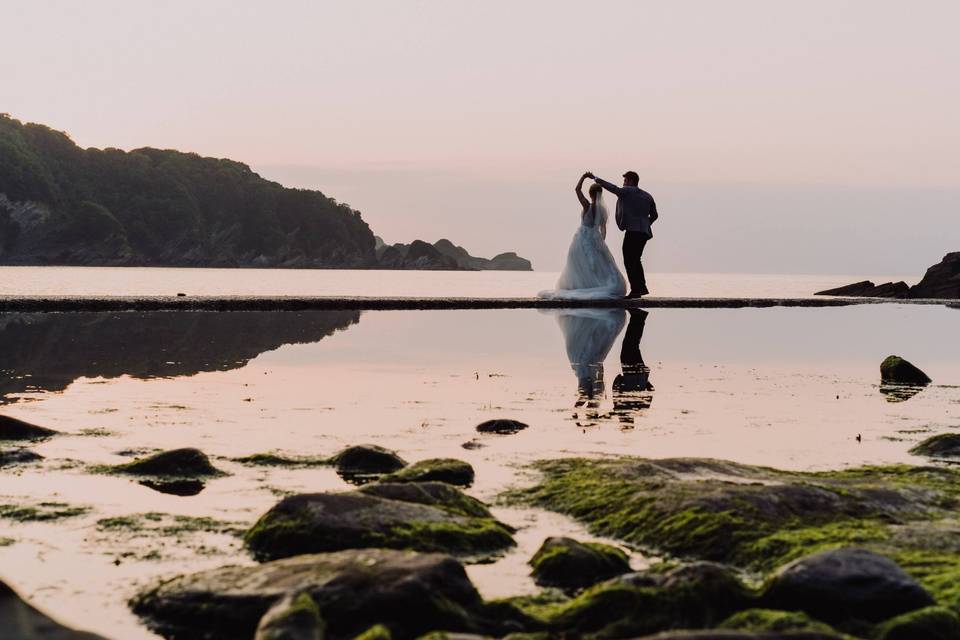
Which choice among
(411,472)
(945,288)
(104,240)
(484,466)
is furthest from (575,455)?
(104,240)

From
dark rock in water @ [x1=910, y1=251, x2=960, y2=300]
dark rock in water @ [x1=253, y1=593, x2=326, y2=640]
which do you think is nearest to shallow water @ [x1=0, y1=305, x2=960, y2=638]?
dark rock in water @ [x1=253, y1=593, x2=326, y2=640]

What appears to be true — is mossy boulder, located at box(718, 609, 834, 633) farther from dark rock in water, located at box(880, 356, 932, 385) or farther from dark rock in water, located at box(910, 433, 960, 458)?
dark rock in water, located at box(880, 356, 932, 385)

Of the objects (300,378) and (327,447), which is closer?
(327,447)

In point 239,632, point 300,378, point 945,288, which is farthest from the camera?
point 945,288

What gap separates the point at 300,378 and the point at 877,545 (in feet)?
38.9

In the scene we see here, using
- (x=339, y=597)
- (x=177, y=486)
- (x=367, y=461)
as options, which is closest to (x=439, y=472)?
(x=367, y=461)

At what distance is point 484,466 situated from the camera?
11.2 m

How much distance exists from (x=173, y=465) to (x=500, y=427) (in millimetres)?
4043

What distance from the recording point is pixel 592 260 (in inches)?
1428

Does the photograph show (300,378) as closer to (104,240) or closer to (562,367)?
(562,367)

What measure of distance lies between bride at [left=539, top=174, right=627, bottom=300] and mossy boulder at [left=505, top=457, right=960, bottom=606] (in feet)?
82.5

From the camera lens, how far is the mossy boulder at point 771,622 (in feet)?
19.9

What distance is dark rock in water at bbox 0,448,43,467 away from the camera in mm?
11023

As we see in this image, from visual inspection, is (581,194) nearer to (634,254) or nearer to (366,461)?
(634,254)
